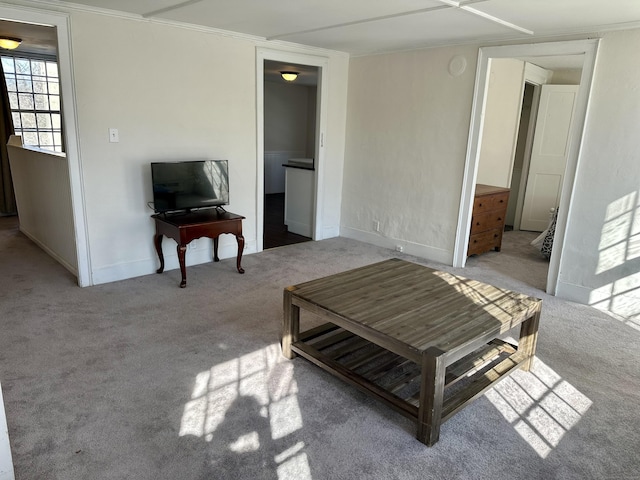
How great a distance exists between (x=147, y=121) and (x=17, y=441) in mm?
2797

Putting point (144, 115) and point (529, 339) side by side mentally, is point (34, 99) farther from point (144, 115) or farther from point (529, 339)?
point (529, 339)

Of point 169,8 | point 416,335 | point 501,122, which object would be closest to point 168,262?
point 169,8

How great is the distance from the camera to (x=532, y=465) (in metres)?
1.98

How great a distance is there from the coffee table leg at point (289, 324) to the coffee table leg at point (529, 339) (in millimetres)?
1348

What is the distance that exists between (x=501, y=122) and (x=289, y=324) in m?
4.59

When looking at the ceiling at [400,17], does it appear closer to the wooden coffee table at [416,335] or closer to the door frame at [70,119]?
the door frame at [70,119]

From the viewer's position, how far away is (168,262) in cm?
444

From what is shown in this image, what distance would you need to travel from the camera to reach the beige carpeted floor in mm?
1960

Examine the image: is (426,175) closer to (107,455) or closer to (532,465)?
(532,465)

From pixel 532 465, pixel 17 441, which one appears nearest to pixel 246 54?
pixel 17 441

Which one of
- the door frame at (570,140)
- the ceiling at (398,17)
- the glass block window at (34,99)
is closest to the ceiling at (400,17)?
the ceiling at (398,17)

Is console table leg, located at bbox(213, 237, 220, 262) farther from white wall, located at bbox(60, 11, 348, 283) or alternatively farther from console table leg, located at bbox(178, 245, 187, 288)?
console table leg, located at bbox(178, 245, 187, 288)

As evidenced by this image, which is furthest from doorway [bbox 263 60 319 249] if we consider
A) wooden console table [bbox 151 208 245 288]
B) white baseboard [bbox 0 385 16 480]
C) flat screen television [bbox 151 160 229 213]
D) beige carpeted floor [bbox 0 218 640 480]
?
white baseboard [bbox 0 385 16 480]

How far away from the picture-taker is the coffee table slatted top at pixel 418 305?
87.6 inches
